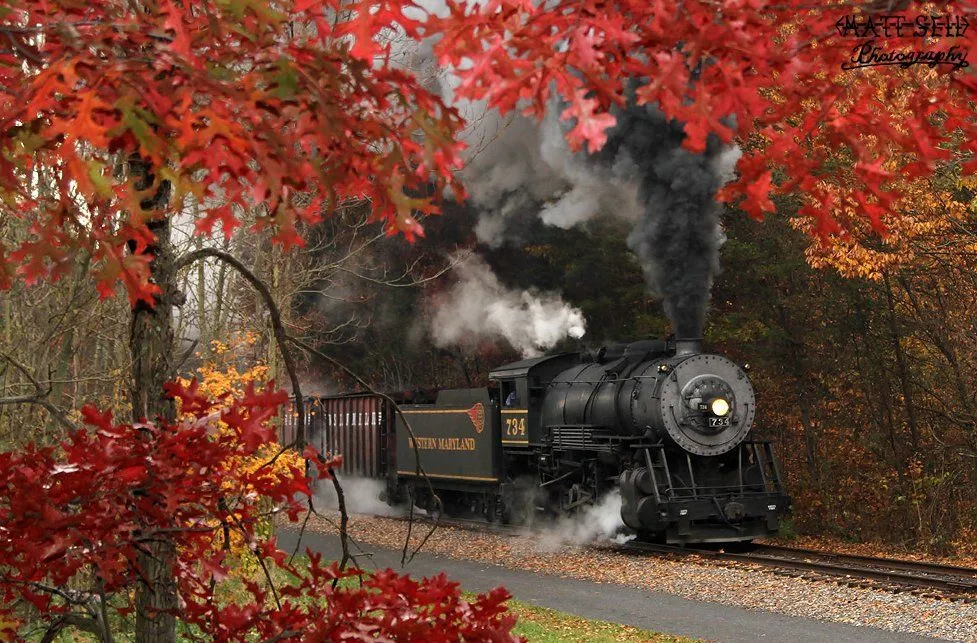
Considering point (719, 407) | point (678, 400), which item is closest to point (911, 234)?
point (719, 407)

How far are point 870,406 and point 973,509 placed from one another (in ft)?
11.1

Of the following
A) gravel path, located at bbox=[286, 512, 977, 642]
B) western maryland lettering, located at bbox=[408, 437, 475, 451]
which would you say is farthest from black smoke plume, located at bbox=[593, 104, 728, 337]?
western maryland lettering, located at bbox=[408, 437, 475, 451]

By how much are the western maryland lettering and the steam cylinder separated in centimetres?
355

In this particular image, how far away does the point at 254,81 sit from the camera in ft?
8.91

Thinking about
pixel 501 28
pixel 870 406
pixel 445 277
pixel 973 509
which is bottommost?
pixel 973 509

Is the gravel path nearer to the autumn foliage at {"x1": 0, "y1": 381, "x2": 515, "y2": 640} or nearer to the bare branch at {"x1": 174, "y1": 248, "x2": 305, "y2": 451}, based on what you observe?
the bare branch at {"x1": 174, "y1": 248, "x2": 305, "y2": 451}

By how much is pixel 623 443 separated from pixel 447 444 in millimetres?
5421

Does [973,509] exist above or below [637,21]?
below

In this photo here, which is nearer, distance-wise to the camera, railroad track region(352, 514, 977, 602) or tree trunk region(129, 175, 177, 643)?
tree trunk region(129, 175, 177, 643)

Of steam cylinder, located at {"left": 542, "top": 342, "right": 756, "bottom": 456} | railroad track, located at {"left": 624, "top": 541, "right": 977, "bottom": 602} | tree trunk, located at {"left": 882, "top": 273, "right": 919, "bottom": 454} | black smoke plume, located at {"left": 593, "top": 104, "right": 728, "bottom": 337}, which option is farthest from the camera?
tree trunk, located at {"left": 882, "top": 273, "right": 919, "bottom": 454}

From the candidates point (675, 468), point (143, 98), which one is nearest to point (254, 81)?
point (143, 98)

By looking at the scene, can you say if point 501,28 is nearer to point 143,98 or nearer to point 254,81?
point 254,81

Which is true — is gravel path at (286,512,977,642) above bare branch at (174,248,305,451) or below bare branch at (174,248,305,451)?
below

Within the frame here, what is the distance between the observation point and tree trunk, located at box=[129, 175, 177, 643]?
13.2 ft
